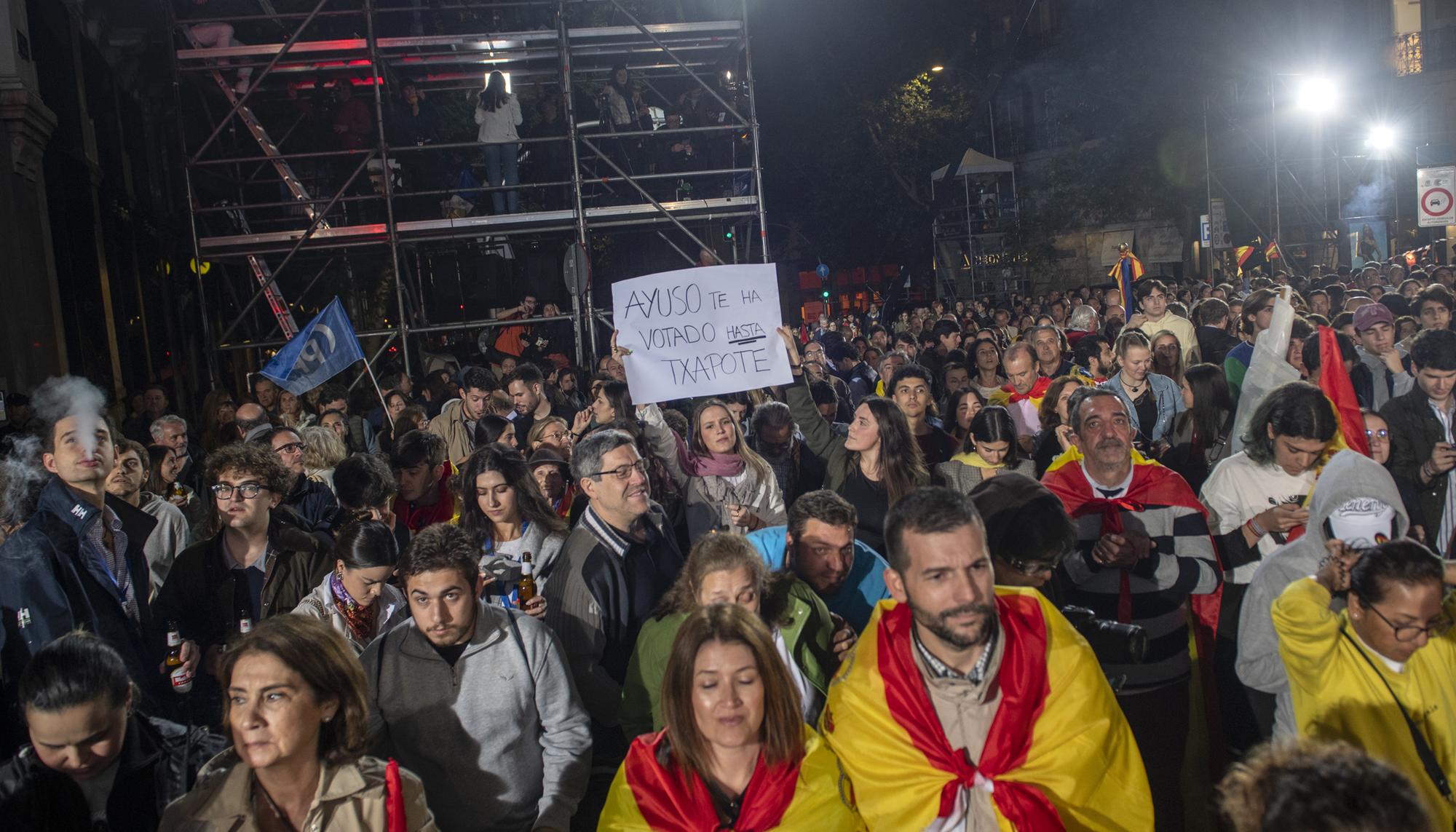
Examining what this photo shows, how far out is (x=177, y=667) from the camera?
428 centimetres

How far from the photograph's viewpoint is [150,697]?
437cm

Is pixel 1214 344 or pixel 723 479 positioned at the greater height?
pixel 1214 344

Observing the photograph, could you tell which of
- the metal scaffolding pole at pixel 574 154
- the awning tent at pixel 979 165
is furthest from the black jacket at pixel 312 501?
the awning tent at pixel 979 165

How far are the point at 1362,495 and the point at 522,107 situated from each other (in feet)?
46.2

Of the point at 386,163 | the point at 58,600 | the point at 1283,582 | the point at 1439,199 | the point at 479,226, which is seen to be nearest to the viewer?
the point at 1283,582

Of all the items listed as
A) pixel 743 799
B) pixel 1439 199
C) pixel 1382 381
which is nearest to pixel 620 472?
pixel 743 799

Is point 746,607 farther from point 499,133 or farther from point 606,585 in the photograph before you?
point 499,133

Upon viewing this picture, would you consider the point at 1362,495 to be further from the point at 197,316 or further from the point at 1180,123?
the point at 1180,123

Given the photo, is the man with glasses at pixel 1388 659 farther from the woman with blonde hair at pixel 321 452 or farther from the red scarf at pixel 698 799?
the woman with blonde hair at pixel 321 452

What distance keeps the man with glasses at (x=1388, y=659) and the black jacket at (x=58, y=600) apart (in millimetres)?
4044

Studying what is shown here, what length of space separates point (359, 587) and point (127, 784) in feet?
4.42

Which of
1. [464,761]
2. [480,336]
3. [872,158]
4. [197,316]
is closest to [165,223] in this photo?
[197,316]

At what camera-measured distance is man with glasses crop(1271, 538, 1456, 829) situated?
10.6 feet

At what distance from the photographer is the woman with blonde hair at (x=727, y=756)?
309 cm
